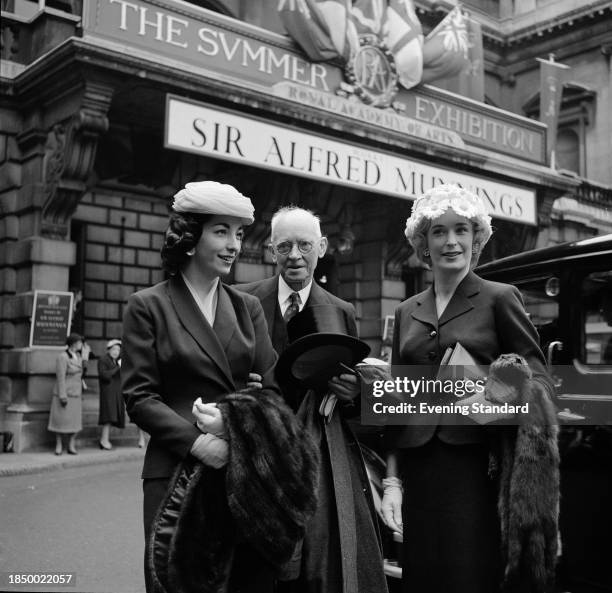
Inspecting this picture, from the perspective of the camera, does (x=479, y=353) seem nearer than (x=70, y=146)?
Yes

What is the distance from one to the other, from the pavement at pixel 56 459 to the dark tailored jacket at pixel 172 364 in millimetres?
7890

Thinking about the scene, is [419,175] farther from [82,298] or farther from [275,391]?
[275,391]

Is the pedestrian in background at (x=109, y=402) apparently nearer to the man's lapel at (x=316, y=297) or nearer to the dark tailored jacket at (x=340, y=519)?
the man's lapel at (x=316, y=297)

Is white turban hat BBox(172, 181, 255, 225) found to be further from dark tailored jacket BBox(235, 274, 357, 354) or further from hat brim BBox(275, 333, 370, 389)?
dark tailored jacket BBox(235, 274, 357, 354)

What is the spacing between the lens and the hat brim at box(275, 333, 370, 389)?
8.84 ft

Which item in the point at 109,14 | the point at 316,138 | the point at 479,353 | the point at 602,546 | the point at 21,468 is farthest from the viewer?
the point at 316,138

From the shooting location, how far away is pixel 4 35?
12.3m

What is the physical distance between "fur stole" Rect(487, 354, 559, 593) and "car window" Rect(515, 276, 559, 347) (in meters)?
1.80

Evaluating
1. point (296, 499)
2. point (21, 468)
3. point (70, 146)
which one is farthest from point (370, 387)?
point (70, 146)

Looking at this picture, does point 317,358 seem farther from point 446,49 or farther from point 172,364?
point 446,49

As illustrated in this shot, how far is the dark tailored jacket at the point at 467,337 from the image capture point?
2494mm

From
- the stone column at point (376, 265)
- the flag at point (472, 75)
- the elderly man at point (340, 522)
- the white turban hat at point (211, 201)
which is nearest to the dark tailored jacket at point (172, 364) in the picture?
the white turban hat at point (211, 201)

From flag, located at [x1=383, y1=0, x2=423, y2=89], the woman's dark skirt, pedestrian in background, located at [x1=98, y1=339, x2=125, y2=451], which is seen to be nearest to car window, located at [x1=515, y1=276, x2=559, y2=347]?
the woman's dark skirt

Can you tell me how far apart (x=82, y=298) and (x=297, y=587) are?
12.4 m
